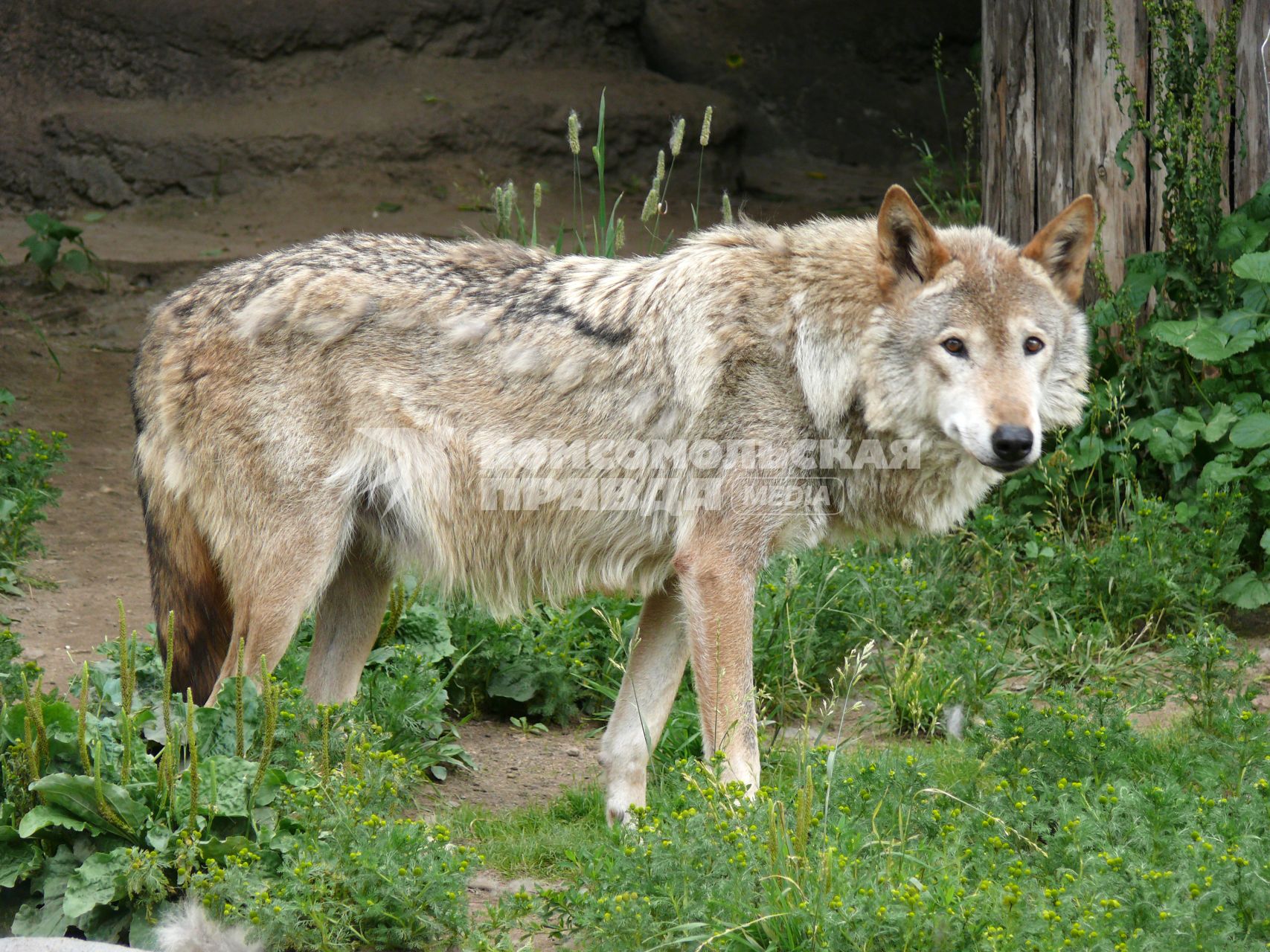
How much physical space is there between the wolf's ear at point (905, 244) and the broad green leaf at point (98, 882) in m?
2.50

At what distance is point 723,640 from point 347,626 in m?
1.29

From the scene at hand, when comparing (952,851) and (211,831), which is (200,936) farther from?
(952,851)

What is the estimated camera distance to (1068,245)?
3902mm

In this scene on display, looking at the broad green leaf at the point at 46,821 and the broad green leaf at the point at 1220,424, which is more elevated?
the broad green leaf at the point at 1220,424

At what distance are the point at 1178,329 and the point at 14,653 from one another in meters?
4.29

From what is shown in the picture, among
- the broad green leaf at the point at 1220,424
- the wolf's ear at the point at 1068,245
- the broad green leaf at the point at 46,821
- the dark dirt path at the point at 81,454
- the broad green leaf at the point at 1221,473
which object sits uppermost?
the wolf's ear at the point at 1068,245

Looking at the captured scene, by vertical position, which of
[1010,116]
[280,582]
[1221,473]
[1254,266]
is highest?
[1010,116]

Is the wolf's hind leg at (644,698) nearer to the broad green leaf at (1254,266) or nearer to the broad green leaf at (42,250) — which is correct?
the broad green leaf at (1254,266)

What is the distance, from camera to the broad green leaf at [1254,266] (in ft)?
16.5

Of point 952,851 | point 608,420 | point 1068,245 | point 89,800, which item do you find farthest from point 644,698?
point 1068,245

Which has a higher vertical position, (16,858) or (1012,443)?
(1012,443)

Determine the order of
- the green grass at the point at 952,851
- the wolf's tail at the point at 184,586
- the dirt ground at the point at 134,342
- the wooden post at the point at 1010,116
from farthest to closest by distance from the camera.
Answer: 1. the wooden post at the point at 1010,116
2. the dirt ground at the point at 134,342
3. the wolf's tail at the point at 184,586
4. the green grass at the point at 952,851

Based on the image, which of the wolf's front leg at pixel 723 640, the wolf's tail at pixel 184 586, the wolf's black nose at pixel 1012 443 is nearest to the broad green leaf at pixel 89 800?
the wolf's tail at pixel 184 586

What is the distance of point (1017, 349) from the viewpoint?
368 centimetres
